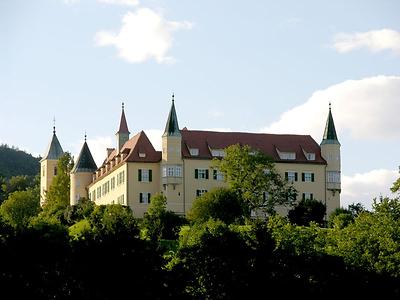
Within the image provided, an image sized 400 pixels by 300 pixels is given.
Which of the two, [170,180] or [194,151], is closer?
[170,180]

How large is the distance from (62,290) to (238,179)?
181 ft

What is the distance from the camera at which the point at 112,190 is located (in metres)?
121

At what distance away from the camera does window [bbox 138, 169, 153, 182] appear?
115594 mm

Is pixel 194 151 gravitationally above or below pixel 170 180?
above

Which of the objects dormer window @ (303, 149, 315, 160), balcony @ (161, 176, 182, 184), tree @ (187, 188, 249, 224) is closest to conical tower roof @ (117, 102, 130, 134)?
balcony @ (161, 176, 182, 184)

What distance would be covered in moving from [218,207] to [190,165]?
12.2 metres

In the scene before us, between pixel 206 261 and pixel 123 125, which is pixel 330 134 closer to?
pixel 123 125

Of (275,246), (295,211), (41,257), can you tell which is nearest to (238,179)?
(295,211)

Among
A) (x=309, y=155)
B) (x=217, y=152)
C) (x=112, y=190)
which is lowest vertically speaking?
(x=112, y=190)

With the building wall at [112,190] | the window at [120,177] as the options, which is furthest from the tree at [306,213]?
the window at [120,177]

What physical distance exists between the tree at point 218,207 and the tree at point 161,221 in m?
1.65

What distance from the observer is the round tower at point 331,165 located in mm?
119875

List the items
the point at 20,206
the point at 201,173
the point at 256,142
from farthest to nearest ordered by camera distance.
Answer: the point at 20,206, the point at 256,142, the point at 201,173

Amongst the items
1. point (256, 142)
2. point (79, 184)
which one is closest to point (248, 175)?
point (256, 142)
